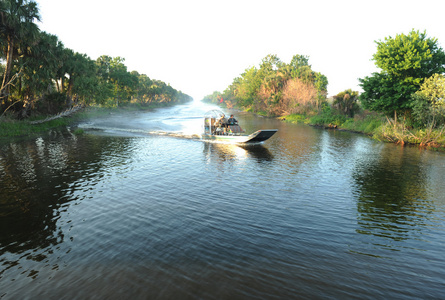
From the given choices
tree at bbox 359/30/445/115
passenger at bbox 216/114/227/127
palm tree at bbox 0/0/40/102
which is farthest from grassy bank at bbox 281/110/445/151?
palm tree at bbox 0/0/40/102

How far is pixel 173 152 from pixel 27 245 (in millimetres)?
16834

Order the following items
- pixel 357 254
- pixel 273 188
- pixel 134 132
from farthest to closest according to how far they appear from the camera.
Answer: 1. pixel 134 132
2. pixel 273 188
3. pixel 357 254

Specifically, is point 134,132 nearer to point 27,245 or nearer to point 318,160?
point 318,160

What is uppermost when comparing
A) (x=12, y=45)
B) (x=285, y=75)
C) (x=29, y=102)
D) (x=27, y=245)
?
(x=285, y=75)

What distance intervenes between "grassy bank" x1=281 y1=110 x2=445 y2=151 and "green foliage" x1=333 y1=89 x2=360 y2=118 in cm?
312

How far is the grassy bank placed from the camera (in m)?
28.7

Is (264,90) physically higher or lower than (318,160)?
higher

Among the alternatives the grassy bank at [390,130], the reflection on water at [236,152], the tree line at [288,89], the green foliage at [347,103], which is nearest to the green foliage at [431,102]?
the grassy bank at [390,130]

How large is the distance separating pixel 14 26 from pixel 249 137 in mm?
30860

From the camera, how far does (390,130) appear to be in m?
32.8

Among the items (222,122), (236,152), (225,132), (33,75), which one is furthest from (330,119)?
(33,75)

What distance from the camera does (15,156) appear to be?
2208 centimetres

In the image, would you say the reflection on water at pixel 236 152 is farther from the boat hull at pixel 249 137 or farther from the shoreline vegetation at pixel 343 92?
the shoreline vegetation at pixel 343 92

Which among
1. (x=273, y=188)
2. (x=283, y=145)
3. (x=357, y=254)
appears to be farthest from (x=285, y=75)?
(x=357, y=254)
